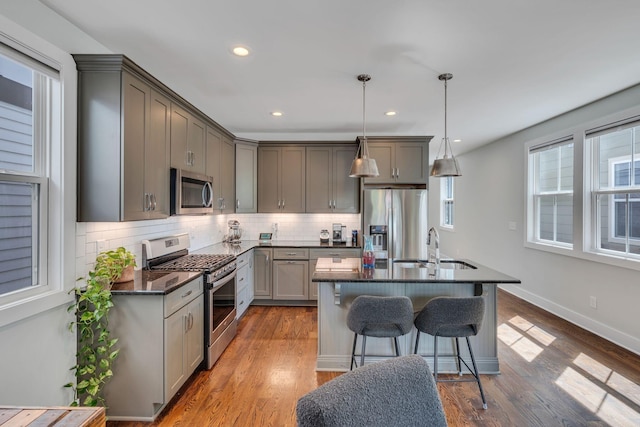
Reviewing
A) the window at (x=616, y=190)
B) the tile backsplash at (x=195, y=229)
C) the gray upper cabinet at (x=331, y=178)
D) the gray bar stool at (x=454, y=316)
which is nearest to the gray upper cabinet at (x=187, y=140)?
the tile backsplash at (x=195, y=229)

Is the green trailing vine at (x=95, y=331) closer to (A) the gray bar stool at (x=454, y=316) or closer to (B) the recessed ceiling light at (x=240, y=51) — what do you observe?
(B) the recessed ceiling light at (x=240, y=51)

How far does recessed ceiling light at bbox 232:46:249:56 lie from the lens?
7.53ft

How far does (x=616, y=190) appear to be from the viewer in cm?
328

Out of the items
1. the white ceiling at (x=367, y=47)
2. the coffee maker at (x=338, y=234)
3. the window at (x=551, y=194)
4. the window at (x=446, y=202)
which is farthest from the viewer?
the window at (x=446, y=202)

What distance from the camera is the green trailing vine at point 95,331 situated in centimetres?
191

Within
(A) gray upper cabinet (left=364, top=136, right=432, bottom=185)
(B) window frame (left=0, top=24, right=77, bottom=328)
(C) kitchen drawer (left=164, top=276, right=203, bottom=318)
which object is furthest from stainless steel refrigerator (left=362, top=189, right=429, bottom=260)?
(B) window frame (left=0, top=24, right=77, bottom=328)

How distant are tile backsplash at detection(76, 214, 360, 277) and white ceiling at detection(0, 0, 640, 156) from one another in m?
1.27

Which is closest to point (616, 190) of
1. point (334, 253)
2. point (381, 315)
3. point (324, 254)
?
point (381, 315)

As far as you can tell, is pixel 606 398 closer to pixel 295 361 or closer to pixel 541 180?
pixel 295 361

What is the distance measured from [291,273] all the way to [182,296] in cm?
218

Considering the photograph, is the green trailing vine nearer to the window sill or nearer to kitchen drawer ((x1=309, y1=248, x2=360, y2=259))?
the window sill

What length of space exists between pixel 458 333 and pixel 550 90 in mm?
2613

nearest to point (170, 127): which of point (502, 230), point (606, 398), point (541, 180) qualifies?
point (606, 398)

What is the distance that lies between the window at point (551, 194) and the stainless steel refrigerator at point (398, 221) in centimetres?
165
